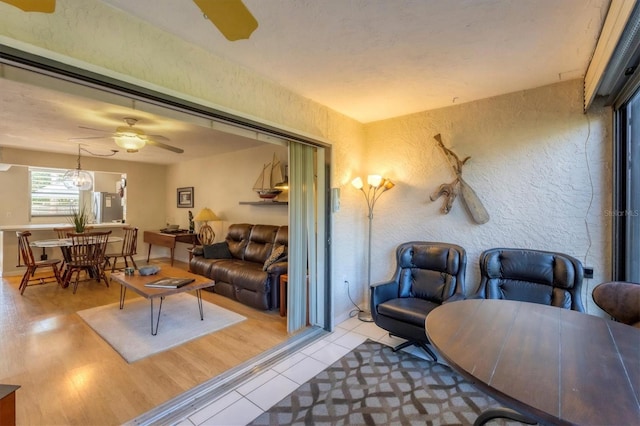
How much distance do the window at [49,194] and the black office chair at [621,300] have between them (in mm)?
8600

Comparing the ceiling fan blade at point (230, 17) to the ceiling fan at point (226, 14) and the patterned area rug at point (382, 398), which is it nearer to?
the ceiling fan at point (226, 14)

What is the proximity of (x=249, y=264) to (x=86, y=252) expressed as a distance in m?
2.74

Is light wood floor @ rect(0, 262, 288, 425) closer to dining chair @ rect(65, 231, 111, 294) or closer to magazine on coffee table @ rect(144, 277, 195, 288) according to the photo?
magazine on coffee table @ rect(144, 277, 195, 288)

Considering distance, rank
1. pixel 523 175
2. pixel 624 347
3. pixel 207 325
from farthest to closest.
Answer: pixel 207 325 < pixel 523 175 < pixel 624 347

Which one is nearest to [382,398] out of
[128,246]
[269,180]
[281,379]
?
[281,379]

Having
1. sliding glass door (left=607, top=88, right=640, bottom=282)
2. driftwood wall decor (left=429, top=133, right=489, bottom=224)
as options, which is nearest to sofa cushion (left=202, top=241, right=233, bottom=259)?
driftwood wall decor (left=429, top=133, right=489, bottom=224)

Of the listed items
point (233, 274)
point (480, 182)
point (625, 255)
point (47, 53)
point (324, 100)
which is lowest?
point (233, 274)

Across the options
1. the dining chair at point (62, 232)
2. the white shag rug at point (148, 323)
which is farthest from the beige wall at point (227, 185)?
the dining chair at point (62, 232)

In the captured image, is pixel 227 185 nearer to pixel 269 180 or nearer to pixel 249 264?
pixel 269 180

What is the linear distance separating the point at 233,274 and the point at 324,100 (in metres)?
2.61

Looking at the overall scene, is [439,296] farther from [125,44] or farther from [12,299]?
[12,299]

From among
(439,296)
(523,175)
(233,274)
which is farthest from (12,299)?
(523,175)

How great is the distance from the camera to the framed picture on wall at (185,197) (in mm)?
→ 6789

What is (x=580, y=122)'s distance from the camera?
95.7 inches
